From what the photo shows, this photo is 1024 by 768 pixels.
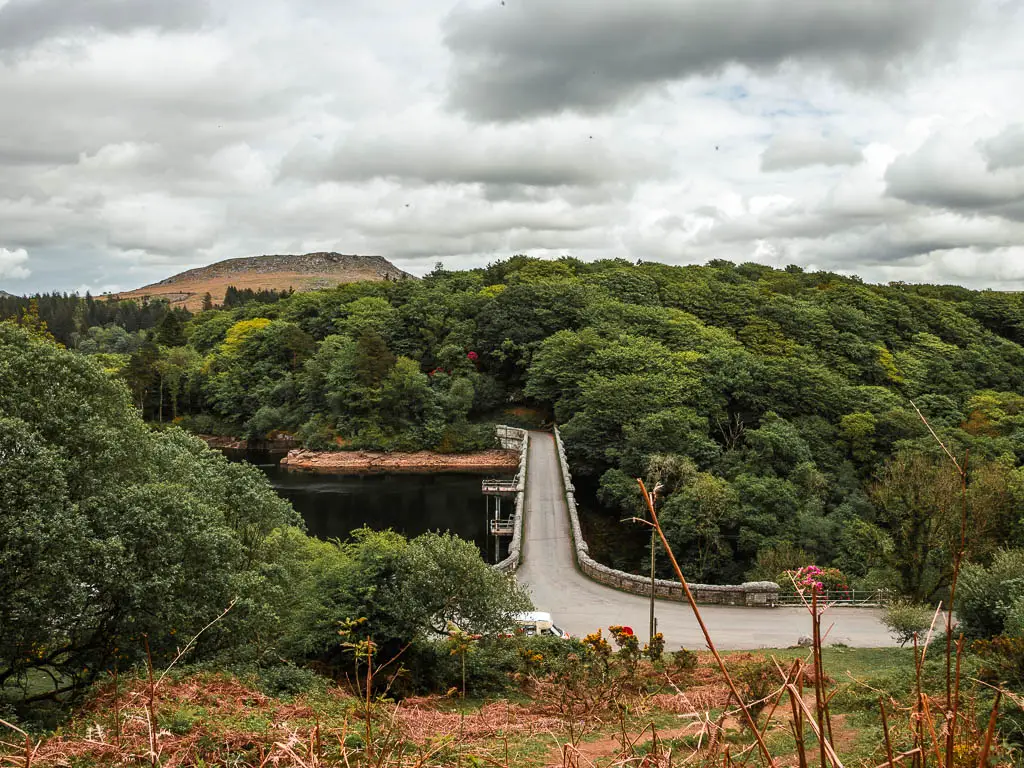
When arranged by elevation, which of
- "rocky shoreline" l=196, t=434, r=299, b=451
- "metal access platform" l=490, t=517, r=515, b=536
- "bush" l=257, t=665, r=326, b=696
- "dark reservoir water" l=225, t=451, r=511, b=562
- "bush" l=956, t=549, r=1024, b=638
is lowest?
"dark reservoir water" l=225, t=451, r=511, b=562

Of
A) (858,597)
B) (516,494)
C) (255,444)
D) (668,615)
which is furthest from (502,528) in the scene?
(255,444)

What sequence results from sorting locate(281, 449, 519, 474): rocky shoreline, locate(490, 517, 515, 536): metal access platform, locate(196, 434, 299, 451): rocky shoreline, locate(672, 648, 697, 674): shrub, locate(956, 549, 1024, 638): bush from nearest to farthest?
locate(956, 549, 1024, 638): bush < locate(672, 648, 697, 674): shrub < locate(490, 517, 515, 536): metal access platform < locate(281, 449, 519, 474): rocky shoreline < locate(196, 434, 299, 451): rocky shoreline

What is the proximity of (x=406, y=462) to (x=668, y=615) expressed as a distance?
101 feet

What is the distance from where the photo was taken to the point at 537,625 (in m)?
17.8

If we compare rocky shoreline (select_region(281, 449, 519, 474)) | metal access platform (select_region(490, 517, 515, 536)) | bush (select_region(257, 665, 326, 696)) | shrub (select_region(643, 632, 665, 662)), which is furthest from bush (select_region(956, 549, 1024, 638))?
rocky shoreline (select_region(281, 449, 519, 474))

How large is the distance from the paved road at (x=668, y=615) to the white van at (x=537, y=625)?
3.32 feet

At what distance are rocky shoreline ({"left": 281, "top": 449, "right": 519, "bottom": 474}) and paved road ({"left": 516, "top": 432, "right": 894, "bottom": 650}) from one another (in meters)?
21.2

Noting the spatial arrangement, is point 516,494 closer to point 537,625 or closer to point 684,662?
point 537,625

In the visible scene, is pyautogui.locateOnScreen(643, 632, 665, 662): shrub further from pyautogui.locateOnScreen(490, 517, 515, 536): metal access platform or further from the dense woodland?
pyautogui.locateOnScreen(490, 517, 515, 536): metal access platform

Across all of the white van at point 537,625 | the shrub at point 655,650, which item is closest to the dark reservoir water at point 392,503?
the white van at point 537,625

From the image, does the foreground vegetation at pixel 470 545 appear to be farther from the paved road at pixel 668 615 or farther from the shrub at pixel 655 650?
the paved road at pixel 668 615

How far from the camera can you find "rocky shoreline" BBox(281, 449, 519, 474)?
4734cm

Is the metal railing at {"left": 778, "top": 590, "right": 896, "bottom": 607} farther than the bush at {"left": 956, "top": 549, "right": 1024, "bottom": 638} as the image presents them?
Yes

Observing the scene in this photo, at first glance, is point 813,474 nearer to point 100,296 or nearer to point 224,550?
point 224,550
